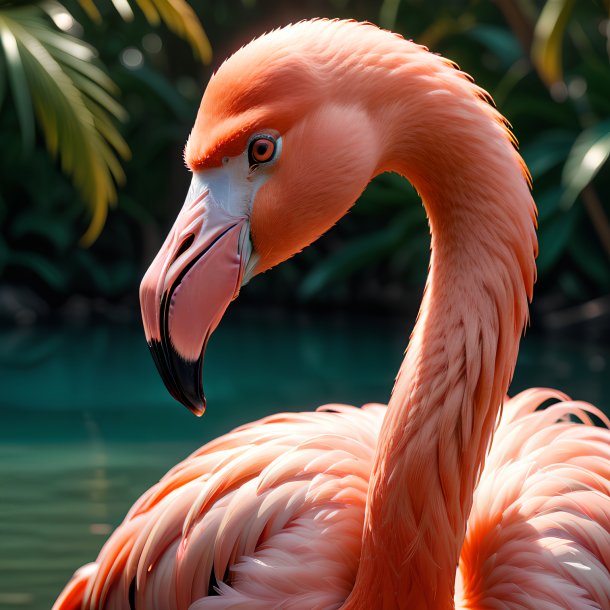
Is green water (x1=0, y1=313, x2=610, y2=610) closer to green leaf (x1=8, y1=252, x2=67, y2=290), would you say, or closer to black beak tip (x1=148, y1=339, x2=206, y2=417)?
green leaf (x1=8, y1=252, x2=67, y2=290)

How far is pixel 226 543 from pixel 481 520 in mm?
501

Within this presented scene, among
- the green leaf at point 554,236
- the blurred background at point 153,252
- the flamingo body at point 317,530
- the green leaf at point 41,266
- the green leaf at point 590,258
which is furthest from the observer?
the green leaf at point 41,266

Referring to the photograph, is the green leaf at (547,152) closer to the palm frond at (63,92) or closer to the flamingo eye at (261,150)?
the palm frond at (63,92)

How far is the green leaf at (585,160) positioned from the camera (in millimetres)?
7098

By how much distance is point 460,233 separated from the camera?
5.88 feet

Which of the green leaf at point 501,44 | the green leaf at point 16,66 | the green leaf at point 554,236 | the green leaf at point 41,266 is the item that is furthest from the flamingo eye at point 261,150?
the green leaf at point 41,266

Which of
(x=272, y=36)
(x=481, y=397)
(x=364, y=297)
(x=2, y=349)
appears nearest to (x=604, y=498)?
(x=481, y=397)


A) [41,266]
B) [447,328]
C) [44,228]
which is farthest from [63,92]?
[44,228]

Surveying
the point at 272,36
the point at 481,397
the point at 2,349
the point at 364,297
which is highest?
the point at 272,36

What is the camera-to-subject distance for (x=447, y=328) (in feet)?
5.86

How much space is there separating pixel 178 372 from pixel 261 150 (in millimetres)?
381

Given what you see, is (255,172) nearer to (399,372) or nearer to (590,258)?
(399,372)

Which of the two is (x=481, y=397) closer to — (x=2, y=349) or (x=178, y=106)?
(x=2, y=349)

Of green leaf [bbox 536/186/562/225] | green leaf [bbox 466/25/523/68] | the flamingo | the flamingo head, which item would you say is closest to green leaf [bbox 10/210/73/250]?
green leaf [bbox 466/25/523/68]
